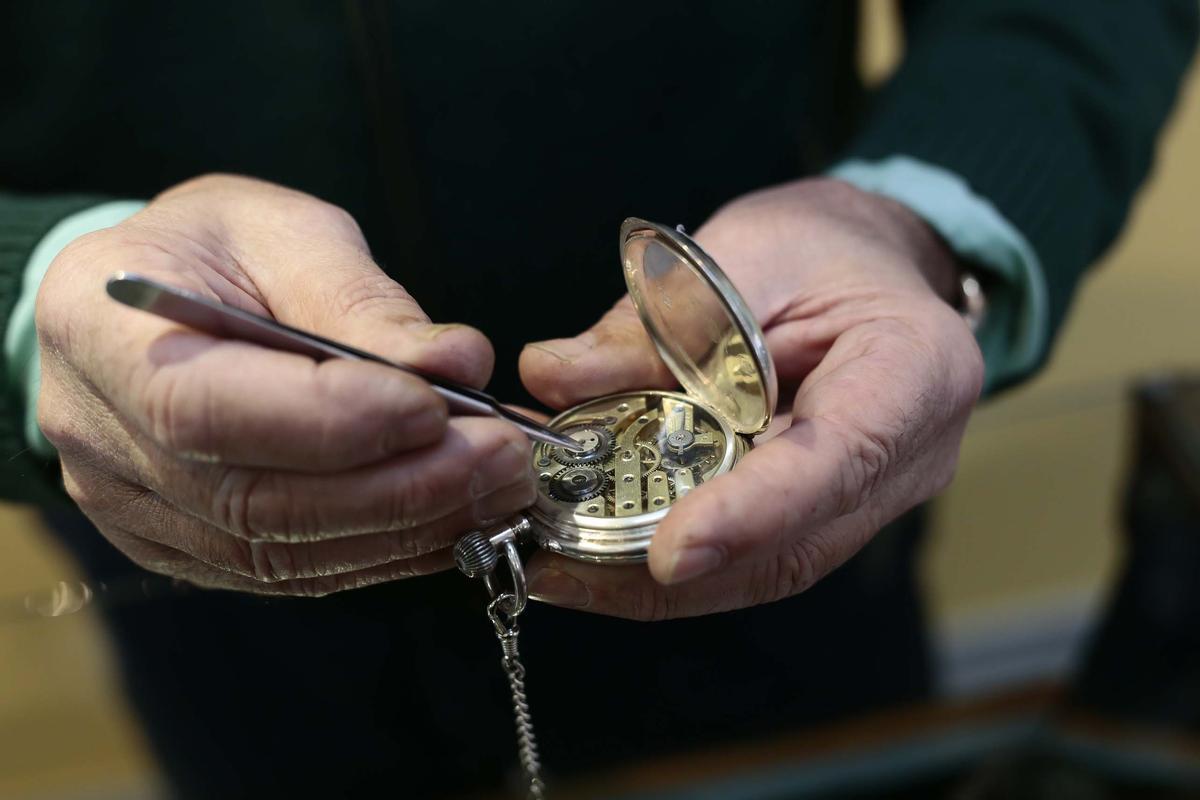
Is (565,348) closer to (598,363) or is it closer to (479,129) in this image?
(598,363)

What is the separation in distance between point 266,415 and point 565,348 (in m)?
0.22

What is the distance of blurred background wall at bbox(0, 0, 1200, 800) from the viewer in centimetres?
100

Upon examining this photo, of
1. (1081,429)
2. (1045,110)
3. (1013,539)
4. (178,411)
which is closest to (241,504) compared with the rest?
(178,411)

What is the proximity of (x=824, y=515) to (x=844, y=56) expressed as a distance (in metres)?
0.59

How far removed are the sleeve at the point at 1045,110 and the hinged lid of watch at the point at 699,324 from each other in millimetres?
277

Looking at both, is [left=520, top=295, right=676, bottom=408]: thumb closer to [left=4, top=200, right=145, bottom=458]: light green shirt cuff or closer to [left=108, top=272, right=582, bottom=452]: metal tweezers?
[left=108, top=272, right=582, bottom=452]: metal tweezers

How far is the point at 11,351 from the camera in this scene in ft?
2.10

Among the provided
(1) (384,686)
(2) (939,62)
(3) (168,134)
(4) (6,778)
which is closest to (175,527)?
(3) (168,134)

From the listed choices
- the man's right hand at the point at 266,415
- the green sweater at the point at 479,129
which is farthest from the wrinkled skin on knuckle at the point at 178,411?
the green sweater at the point at 479,129

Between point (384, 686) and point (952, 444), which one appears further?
point (384, 686)

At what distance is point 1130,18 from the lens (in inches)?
37.9

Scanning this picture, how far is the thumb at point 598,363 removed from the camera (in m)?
0.64

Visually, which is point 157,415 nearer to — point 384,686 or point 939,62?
point 384,686

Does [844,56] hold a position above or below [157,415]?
above
